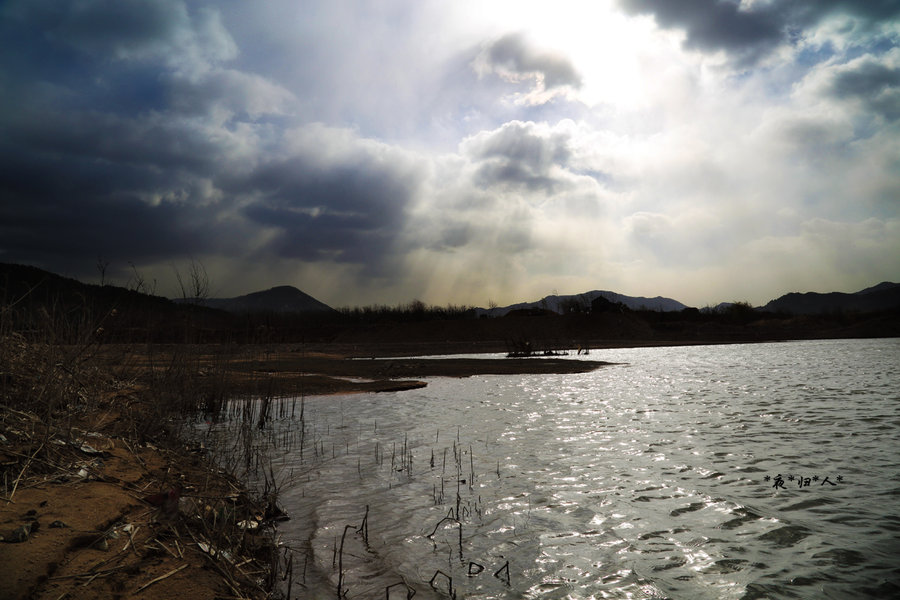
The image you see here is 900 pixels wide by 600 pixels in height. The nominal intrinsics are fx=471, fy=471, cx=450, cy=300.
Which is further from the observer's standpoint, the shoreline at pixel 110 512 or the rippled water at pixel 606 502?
the rippled water at pixel 606 502

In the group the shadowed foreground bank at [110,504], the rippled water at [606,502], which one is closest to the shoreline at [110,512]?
the shadowed foreground bank at [110,504]

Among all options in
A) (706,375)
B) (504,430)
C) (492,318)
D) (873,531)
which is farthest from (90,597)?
(492,318)

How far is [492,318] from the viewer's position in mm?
66875

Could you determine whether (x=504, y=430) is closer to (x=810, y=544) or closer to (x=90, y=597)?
(x=810, y=544)

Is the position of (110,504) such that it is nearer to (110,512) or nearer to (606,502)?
(110,512)

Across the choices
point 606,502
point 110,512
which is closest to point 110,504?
point 110,512

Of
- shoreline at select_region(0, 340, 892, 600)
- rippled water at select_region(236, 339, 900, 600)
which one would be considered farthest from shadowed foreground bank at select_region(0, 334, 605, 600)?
rippled water at select_region(236, 339, 900, 600)

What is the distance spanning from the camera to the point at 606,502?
6.11 metres

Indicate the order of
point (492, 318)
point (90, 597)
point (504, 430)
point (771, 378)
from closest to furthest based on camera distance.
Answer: point (90, 597)
point (504, 430)
point (771, 378)
point (492, 318)

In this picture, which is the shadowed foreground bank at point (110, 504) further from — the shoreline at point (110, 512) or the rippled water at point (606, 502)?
the rippled water at point (606, 502)

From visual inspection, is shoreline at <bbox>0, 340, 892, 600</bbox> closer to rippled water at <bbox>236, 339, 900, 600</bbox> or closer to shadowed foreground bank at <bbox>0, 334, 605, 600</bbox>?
shadowed foreground bank at <bbox>0, 334, 605, 600</bbox>

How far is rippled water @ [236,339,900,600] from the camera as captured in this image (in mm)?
4238

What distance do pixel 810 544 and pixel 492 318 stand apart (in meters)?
62.2

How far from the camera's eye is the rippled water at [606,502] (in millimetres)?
4238
